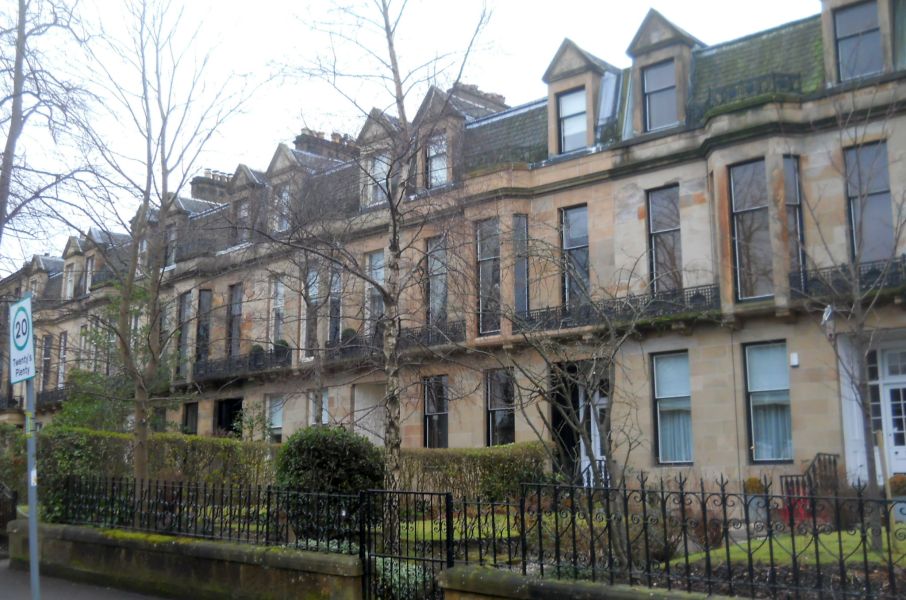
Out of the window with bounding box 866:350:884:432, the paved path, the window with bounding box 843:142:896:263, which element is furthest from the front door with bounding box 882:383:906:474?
the paved path

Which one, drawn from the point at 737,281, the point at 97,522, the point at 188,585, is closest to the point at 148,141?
the point at 97,522

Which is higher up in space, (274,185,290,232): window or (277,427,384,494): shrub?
(274,185,290,232): window

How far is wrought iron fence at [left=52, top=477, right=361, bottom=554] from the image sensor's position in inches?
425

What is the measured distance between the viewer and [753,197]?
61.6 ft

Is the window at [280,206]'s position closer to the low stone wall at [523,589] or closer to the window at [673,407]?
the low stone wall at [523,589]

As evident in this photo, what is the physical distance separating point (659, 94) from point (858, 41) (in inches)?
179

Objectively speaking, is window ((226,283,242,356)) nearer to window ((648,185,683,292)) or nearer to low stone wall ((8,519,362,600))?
window ((648,185,683,292))

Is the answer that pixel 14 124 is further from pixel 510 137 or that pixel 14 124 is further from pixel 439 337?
pixel 510 137

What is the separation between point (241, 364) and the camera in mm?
29891

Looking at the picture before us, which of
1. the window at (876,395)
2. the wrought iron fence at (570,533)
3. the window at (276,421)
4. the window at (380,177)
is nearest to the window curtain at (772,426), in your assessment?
the window at (876,395)

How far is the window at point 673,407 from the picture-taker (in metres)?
19.7

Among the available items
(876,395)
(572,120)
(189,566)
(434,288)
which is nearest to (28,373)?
(189,566)

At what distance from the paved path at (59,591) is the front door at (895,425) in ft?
45.4

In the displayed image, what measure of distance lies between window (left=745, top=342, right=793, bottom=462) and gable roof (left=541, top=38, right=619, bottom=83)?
8210mm
